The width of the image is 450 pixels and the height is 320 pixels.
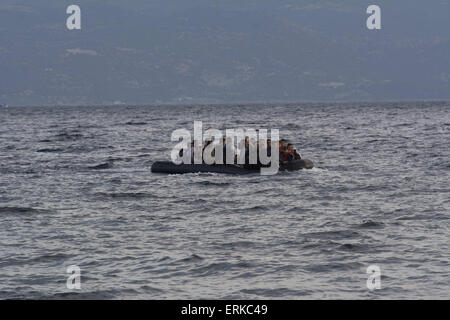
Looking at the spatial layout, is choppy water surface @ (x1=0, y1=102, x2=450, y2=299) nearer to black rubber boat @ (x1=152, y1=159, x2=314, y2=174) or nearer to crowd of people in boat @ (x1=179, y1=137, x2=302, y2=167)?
black rubber boat @ (x1=152, y1=159, x2=314, y2=174)

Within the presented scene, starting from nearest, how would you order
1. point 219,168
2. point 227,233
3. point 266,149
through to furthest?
point 227,233 < point 266,149 < point 219,168

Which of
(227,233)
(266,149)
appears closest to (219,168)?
(266,149)

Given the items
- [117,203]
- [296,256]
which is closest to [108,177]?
[117,203]

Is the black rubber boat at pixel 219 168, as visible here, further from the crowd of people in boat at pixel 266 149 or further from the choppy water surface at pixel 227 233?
the choppy water surface at pixel 227 233

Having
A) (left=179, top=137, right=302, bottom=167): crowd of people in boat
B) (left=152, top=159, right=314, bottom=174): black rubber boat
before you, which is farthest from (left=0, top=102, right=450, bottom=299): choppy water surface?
(left=179, top=137, right=302, bottom=167): crowd of people in boat

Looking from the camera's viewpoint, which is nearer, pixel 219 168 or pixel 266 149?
pixel 266 149

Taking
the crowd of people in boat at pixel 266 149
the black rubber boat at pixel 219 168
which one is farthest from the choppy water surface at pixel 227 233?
the crowd of people in boat at pixel 266 149

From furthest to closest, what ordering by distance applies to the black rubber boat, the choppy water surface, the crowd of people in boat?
the black rubber boat → the crowd of people in boat → the choppy water surface

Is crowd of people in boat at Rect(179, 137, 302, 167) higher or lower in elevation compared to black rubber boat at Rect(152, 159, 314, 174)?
higher

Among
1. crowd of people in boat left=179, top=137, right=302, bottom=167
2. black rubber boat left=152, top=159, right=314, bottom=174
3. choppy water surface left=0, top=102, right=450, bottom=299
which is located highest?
crowd of people in boat left=179, top=137, right=302, bottom=167

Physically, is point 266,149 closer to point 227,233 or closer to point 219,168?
point 219,168

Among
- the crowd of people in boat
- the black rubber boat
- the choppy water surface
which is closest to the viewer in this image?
the choppy water surface
